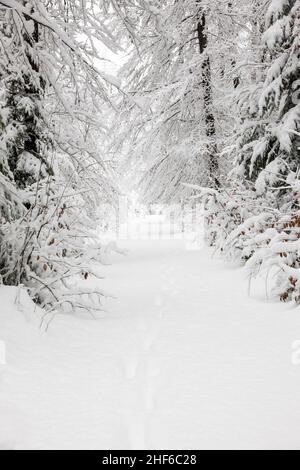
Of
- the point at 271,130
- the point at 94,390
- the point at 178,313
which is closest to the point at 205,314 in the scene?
the point at 178,313

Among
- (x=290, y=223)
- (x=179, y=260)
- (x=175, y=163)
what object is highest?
(x=175, y=163)

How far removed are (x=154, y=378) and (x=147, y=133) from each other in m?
11.8

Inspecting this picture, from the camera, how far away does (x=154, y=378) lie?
116 inches

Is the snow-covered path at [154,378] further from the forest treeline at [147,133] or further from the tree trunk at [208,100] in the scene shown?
the tree trunk at [208,100]

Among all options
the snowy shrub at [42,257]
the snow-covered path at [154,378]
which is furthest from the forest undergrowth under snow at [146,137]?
the snow-covered path at [154,378]

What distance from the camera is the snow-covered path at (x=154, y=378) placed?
2164 millimetres

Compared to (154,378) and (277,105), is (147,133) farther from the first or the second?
(154,378)

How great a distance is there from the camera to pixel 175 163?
1389cm

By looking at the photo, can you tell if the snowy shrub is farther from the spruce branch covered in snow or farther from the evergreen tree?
the evergreen tree

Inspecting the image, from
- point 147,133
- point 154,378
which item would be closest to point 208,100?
point 147,133

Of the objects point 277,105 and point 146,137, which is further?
point 146,137

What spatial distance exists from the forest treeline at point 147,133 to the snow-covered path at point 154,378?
55cm
